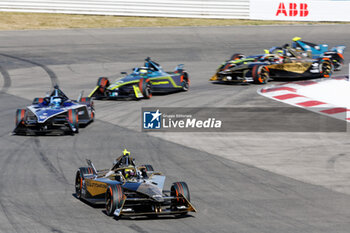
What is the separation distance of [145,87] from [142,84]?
0.18 metres

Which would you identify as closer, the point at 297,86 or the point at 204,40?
the point at 297,86

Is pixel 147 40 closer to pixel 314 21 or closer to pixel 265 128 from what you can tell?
pixel 314 21

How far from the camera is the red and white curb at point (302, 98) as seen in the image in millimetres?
22953

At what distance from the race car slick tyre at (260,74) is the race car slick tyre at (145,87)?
525 centimetres

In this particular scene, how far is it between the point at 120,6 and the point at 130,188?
3231cm

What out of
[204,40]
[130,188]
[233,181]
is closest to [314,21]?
[204,40]

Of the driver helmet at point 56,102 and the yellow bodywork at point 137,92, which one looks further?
the yellow bodywork at point 137,92

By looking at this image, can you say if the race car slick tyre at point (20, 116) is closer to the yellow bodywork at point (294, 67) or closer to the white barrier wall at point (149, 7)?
the yellow bodywork at point (294, 67)

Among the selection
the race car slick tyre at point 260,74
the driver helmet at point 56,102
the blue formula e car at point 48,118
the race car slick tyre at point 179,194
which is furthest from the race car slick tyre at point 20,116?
the race car slick tyre at point 260,74

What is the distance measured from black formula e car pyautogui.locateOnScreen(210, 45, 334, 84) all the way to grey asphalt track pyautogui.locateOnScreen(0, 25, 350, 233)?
572 mm

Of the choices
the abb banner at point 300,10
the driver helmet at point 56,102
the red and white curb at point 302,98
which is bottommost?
the red and white curb at point 302,98

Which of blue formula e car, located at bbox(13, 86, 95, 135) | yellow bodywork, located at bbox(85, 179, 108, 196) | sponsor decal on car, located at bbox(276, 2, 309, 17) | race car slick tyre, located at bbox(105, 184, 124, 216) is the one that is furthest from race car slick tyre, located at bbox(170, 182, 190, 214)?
sponsor decal on car, located at bbox(276, 2, 309, 17)

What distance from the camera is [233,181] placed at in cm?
1515

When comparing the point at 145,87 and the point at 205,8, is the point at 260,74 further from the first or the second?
the point at 205,8
